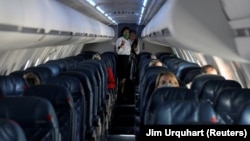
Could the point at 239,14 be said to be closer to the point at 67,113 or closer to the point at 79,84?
the point at 67,113

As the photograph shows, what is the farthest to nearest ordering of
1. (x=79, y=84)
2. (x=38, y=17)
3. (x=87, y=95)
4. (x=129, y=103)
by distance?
1. (x=129, y=103)
2. (x=87, y=95)
3. (x=79, y=84)
4. (x=38, y=17)

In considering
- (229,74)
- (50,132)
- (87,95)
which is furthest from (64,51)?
(50,132)

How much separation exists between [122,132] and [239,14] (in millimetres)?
7043

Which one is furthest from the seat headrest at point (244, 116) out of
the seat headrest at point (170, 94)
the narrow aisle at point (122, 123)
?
the narrow aisle at point (122, 123)

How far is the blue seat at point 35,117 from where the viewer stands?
13.9ft

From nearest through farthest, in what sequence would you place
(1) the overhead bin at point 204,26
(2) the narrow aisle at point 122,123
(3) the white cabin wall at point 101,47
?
(1) the overhead bin at point 204,26, (2) the narrow aisle at point 122,123, (3) the white cabin wall at point 101,47

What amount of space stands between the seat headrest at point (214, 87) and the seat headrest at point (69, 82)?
176cm

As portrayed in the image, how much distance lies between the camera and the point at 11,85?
7.05 m

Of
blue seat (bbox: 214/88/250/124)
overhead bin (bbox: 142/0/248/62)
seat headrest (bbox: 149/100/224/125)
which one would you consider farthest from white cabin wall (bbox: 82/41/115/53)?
seat headrest (bbox: 149/100/224/125)

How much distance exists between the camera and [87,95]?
7344 mm

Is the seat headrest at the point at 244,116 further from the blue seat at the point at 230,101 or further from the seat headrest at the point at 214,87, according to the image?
the seat headrest at the point at 214,87

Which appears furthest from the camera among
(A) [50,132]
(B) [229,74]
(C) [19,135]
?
(B) [229,74]

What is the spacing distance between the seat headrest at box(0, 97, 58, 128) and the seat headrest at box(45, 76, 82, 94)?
2360 millimetres

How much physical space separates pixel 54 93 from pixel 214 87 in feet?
6.83
